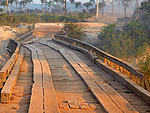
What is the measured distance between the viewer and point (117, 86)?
6176 mm

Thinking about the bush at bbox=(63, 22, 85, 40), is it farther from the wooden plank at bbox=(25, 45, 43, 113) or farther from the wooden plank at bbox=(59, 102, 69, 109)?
the wooden plank at bbox=(59, 102, 69, 109)

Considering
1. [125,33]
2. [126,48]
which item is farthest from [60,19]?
[126,48]

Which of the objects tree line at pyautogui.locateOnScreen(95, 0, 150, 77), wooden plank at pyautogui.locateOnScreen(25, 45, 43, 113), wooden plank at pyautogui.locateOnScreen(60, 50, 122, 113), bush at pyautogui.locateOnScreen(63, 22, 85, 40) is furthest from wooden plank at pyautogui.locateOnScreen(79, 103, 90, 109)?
bush at pyautogui.locateOnScreen(63, 22, 85, 40)

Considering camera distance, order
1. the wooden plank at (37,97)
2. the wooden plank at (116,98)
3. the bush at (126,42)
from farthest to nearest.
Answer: the bush at (126,42) < the wooden plank at (116,98) < the wooden plank at (37,97)

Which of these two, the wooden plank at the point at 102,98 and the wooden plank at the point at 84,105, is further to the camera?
the wooden plank at the point at 84,105

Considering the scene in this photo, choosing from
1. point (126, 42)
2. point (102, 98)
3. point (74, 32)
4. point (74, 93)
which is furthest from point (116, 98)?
point (74, 32)

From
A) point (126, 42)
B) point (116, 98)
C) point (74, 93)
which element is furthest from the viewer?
point (126, 42)

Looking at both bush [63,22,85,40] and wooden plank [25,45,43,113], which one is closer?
wooden plank [25,45,43,113]

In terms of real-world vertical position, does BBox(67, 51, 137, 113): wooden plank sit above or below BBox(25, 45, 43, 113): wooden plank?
below

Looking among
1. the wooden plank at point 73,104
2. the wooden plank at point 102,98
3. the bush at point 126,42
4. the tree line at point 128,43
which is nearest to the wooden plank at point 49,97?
the wooden plank at point 73,104

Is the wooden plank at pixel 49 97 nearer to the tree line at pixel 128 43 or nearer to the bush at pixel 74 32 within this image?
the tree line at pixel 128 43

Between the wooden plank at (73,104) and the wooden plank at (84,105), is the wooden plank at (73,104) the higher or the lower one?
the higher one

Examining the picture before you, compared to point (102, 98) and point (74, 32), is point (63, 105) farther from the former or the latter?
point (74, 32)

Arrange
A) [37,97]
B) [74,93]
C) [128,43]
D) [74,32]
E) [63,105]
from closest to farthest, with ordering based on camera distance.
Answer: [63,105] < [37,97] < [74,93] < [128,43] < [74,32]
